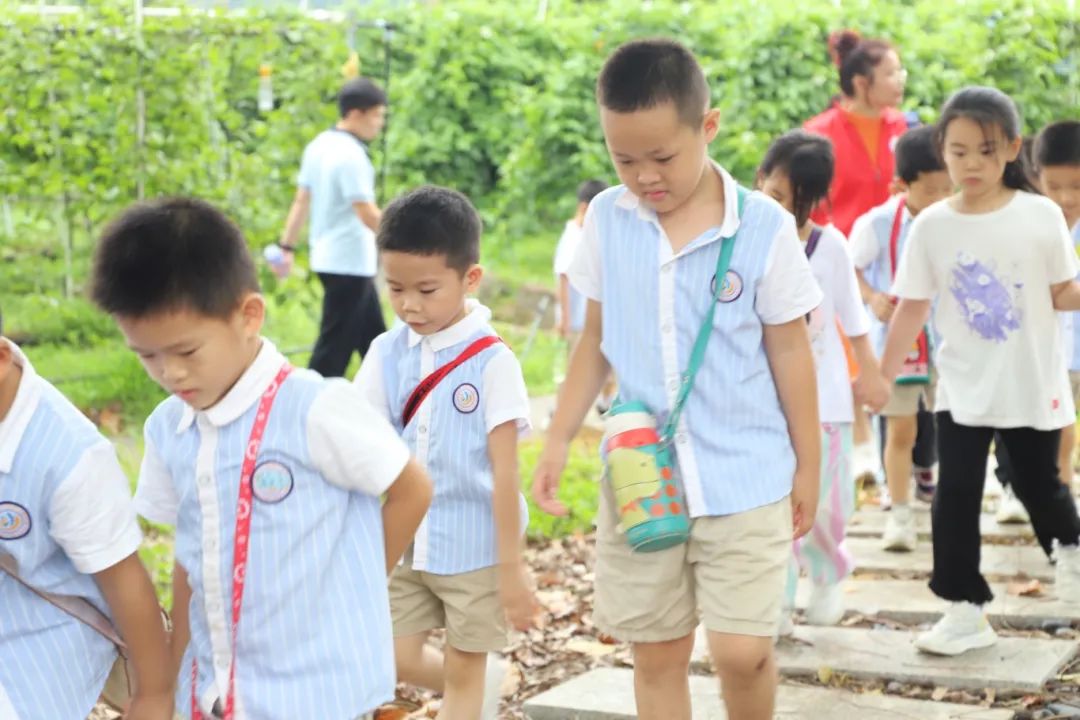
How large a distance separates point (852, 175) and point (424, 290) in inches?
157

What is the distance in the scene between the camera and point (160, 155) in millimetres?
10234

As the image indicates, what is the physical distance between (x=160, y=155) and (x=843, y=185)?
4558 mm

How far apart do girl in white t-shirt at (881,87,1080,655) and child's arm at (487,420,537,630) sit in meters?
1.57

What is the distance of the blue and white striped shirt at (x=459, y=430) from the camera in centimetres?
399

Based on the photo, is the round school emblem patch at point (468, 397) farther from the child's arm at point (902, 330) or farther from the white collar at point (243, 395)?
the child's arm at point (902, 330)

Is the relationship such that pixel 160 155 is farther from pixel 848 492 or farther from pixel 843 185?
pixel 848 492

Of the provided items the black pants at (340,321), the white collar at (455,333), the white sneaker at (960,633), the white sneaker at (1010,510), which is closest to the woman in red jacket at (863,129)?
the white sneaker at (1010,510)

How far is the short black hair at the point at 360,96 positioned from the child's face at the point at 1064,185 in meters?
4.00

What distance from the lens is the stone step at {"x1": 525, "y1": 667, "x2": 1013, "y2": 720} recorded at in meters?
4.55

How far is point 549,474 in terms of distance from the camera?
3.83 metres

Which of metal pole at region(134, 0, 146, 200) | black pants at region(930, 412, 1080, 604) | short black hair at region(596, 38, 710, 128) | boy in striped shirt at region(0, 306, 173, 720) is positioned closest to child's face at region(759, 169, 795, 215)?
black pants at region(930, 412, 1080, 604)

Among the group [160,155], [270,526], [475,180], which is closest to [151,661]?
[270,526]

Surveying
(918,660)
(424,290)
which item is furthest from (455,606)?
(918,660)

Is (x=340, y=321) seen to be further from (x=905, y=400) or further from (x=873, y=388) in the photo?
(x=873, y=388)
